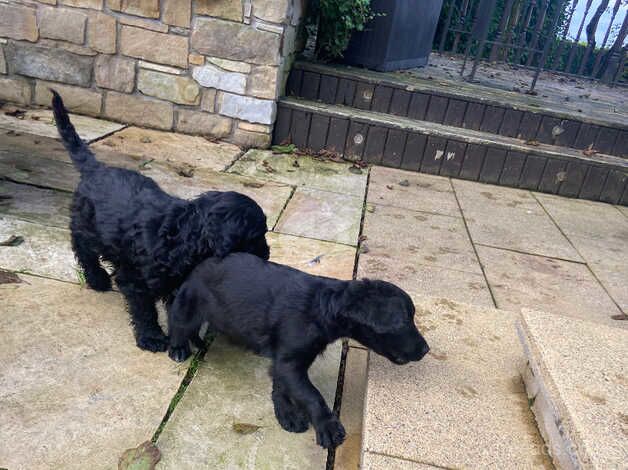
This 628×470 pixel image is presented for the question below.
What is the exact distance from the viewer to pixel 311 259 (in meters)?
3.46

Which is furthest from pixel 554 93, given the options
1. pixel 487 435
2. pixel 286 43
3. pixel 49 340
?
pixel 49 340

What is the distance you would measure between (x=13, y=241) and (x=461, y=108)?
16.5 feet

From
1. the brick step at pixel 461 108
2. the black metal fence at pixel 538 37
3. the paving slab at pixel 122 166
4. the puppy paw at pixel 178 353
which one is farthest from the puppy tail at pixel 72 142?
the black metal fence at pixel 538 37

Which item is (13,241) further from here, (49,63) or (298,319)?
(49,63)

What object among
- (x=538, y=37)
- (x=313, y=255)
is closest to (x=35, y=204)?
(x=313, y=255)

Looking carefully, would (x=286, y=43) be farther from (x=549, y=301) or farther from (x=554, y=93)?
(x=554, y=93)

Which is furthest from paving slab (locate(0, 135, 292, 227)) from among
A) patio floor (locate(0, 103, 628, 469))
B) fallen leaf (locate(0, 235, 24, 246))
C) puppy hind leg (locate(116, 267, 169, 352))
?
puppy hind leg (locate(116, 267, 169, 352))

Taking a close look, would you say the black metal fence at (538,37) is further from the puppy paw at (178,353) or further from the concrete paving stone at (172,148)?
the puppy paw at (178,353)

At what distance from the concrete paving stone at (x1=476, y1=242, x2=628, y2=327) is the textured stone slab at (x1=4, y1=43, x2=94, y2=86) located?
449 cm

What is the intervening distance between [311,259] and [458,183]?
2853 millimetres

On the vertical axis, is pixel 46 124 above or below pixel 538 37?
below

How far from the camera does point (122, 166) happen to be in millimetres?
4383

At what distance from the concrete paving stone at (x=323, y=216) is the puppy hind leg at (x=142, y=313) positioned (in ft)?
5.03

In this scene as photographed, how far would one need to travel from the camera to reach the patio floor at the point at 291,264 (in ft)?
6.34
